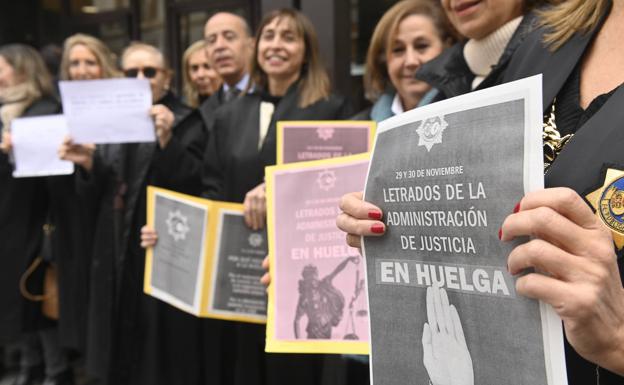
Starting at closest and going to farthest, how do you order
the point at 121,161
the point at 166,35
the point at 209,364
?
the point at 209,364 → the point at 121,161 → the point at 166,35

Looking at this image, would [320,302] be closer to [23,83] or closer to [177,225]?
[177,225]

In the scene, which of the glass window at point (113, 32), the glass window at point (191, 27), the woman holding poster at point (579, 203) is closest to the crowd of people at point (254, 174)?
the woman holding poster at point (579, 203)

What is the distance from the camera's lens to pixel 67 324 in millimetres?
3199

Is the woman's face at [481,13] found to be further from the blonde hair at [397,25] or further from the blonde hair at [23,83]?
the blonde hair at [23,83]

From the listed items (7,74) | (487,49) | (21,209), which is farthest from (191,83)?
(487,49)

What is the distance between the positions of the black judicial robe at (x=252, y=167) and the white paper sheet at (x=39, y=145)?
2.95 feet

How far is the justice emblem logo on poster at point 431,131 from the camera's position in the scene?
0.75 meters

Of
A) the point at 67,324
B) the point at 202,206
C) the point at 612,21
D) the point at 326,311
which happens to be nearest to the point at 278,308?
the point at 326,311

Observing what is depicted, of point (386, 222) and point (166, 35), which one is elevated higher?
point (166, 35)

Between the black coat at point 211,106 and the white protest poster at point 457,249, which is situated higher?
the black coat at point 211,106

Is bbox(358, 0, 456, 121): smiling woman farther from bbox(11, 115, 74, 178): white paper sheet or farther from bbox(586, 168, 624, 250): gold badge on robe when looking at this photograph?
bbox(11, 115, 74, 178): white paper sheet

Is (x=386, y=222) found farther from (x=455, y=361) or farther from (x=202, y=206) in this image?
(x=202, y=206)

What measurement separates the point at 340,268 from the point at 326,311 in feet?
0.38

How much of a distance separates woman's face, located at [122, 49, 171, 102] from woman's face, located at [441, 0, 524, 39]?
190 centimetres
